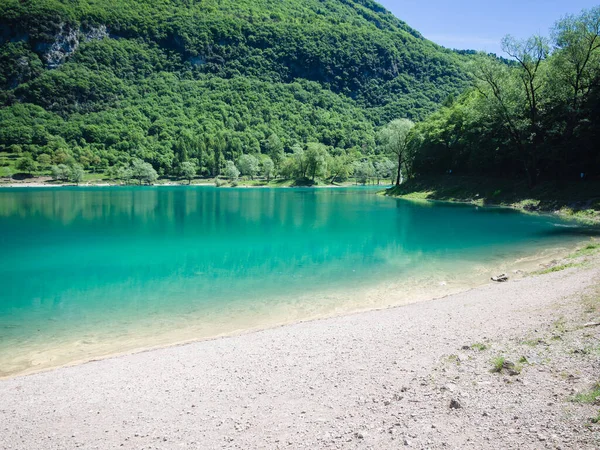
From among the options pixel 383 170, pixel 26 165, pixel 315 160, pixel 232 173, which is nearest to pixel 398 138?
pixel 315 160

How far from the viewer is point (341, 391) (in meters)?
7.43

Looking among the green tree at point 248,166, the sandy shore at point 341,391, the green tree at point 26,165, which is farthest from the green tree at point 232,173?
the sandy shore at point 341,391

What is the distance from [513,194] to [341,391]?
56.9m

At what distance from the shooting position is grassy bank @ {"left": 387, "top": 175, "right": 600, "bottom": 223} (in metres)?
41.8

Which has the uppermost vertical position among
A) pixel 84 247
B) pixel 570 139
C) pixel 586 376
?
pixel 570 139

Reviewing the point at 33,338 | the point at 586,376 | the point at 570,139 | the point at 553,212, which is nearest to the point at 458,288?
the point at 586,376

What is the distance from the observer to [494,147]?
200 feet

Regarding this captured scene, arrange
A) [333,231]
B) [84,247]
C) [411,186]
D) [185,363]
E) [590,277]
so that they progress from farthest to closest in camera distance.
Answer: [411,186], [333,231], [84,247], [590,277], [185,363]

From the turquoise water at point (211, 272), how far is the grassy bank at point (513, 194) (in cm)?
554

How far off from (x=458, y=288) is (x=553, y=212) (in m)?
35.1

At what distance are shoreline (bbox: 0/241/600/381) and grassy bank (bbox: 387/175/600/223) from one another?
69.2 feet

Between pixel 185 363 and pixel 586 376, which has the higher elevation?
pixel 586 376

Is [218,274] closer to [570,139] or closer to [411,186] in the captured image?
[570,139]

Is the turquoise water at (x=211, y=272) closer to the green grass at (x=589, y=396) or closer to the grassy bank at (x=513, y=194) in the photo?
the grassy bank at (x=513, y=194)
